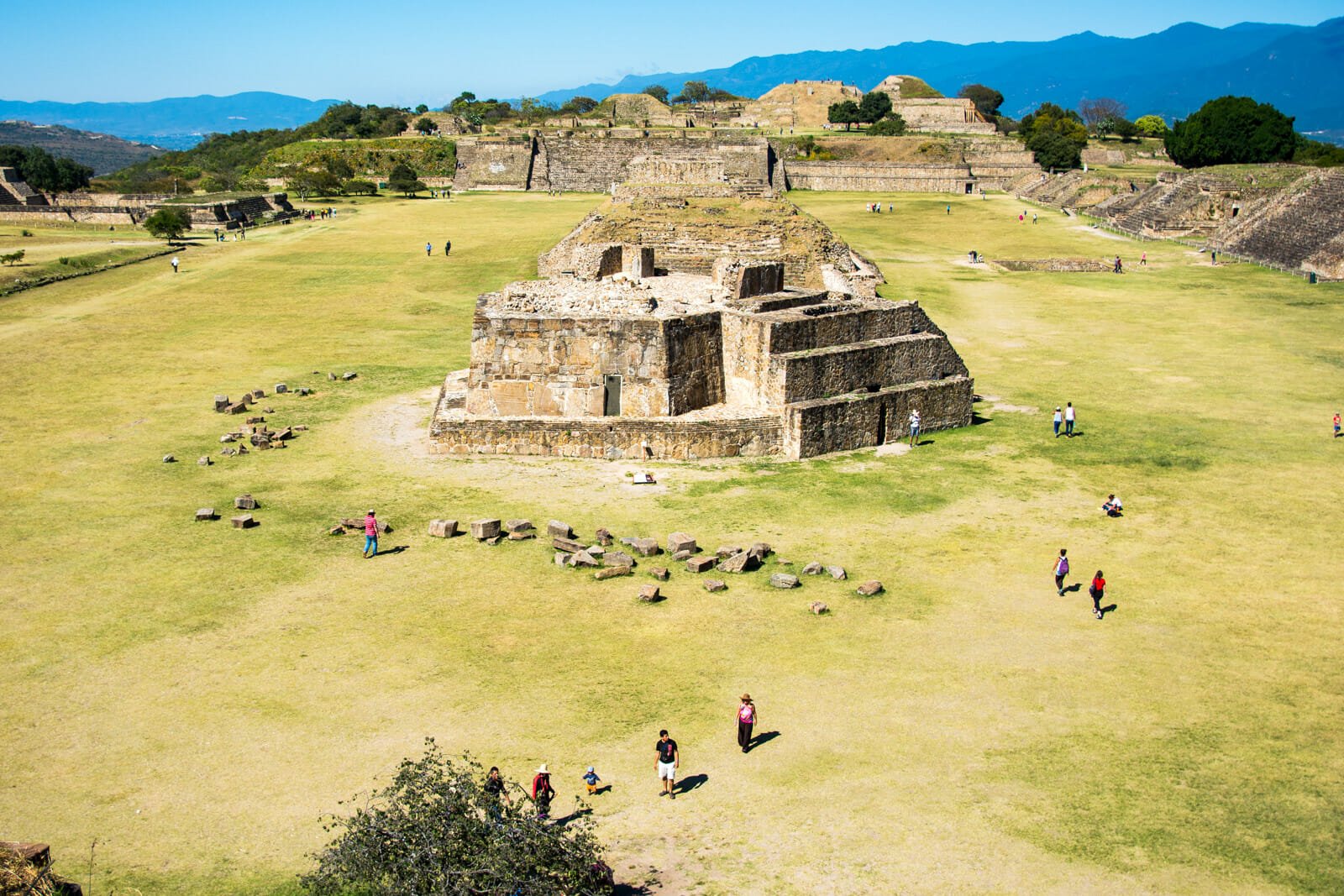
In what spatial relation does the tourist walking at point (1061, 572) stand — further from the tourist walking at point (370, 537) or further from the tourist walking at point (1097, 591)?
the tourist walking at point (370, 537)

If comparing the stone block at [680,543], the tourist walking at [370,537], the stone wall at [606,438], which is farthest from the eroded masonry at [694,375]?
the tourist walking at [370,537]

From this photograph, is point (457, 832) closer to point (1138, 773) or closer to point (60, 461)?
point (1138, 773)

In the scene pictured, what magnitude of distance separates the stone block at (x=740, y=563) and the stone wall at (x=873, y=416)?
5758 millimetres

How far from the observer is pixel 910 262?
1849 inches

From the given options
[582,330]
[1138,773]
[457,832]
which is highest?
[582,330]

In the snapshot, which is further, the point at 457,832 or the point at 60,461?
the point at 60,461

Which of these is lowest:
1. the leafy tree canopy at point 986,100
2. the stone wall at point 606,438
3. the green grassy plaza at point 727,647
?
the green grassy plaza at point 727,647

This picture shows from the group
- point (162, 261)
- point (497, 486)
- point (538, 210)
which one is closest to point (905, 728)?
point (497, 486)

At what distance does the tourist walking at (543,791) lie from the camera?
33.1ft

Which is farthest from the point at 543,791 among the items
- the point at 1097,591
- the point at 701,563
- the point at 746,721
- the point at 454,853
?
the point at 1097,591

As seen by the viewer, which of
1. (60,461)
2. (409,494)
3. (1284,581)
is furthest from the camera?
(60,461)

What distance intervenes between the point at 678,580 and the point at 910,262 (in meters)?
33.7

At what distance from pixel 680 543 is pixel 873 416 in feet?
25.2

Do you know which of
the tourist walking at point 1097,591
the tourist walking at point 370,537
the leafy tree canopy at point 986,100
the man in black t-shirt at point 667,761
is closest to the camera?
the man in black t-shirt at point 667,761
